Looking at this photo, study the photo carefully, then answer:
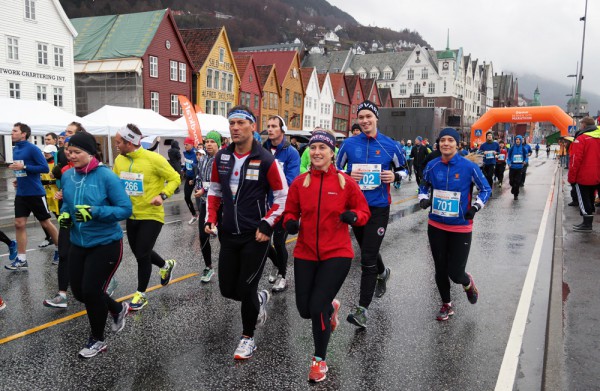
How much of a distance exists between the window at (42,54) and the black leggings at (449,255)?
3366 cm

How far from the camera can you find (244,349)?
430 cm

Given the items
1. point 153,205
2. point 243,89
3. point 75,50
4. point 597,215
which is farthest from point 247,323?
point 243,89

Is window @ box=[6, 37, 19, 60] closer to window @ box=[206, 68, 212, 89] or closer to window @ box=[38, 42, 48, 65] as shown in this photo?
window @ box=[38, 42, 48, 65]

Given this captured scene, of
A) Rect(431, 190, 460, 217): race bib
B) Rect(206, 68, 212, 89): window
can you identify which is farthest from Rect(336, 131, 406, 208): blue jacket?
Rect(206, 68, 212, 89): window

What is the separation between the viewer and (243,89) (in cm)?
4741

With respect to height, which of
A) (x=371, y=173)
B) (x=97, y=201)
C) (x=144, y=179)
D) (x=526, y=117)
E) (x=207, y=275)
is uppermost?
(x=526, y=117)

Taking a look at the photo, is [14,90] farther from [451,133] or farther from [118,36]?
[451,133]

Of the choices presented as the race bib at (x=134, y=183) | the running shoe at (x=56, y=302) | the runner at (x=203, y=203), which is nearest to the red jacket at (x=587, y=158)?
the runner at (x=203, y=203)

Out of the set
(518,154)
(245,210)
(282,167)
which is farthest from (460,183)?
(518,154)

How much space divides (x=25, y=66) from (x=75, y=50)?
930 cm

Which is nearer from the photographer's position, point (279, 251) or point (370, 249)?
point (370, 249)

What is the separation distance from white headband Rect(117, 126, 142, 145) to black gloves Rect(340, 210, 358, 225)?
2687mm

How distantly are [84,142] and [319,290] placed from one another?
7.85 ft

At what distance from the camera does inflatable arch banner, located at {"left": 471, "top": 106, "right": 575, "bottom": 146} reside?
28.7m
